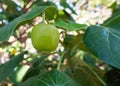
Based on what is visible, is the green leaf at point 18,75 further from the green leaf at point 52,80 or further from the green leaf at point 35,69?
the green leaf at point 52,80

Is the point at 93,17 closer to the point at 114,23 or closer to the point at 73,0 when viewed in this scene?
the point at 73,0

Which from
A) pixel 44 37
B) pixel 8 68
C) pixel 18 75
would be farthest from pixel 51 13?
pixel 18 75

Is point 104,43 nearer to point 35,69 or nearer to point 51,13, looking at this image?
point 51,13

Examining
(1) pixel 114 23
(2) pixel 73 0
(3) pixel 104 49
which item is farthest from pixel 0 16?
(2) pixel 73 0

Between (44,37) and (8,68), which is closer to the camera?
(44,37)

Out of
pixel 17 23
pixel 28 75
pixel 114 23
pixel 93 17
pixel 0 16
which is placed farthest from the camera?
pixel 93 17
